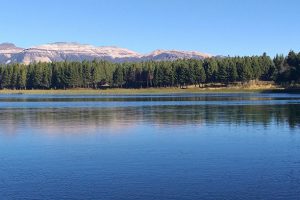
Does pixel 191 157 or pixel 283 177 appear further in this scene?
pixel 191 157

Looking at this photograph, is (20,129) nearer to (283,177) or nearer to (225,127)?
(225,127)

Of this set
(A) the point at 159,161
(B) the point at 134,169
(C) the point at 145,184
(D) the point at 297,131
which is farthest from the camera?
(D) the point at 297,131

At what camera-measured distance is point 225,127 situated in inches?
1954

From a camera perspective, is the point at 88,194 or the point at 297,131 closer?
the point at 88,194

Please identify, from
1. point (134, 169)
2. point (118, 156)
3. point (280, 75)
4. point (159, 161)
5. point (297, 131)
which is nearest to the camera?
point (134, 169)

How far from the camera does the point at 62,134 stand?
44.8m

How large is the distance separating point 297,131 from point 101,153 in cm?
2092

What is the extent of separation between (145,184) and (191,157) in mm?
8122

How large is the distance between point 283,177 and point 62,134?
25.4 metres

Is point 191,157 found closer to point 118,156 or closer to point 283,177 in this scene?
point 118,156

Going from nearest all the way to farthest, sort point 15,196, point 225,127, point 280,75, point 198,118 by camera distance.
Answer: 1. point 15,196
2. point 225,127
3. point 198,118
4. point 280,75

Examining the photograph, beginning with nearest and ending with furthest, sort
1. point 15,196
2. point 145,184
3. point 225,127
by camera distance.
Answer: point 15,196 → point 145,184 → point 225,127

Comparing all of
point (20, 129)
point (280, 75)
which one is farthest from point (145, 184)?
point (280, 75)

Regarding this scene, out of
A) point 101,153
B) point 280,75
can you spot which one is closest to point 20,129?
point 101,153
